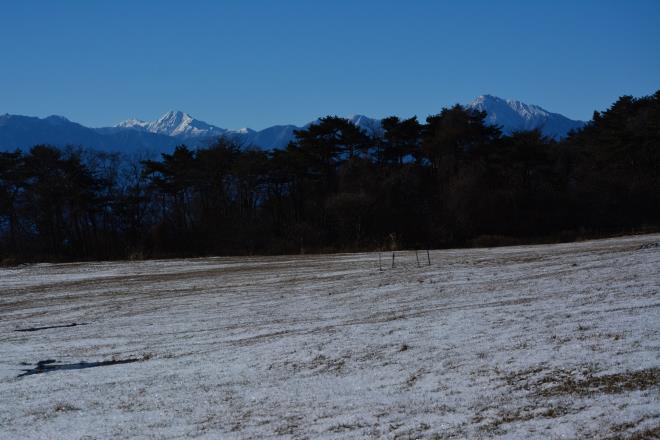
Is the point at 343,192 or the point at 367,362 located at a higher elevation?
the point at 343,192

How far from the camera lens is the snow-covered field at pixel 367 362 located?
9.13 m

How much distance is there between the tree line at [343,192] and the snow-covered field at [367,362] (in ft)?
137

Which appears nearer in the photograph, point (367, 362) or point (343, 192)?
point (367, 362)

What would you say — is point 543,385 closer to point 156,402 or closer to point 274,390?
point 274,390

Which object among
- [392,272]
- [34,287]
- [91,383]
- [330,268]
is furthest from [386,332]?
[34,287]

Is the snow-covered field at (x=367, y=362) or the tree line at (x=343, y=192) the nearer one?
the snow-covered field at (x=367, y=362)

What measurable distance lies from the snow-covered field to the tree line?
137 ft

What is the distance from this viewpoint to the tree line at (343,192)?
69125mm

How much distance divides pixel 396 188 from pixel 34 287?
44.6 metres

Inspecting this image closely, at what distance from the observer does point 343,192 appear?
70.8m

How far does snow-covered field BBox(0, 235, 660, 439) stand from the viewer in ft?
30.0

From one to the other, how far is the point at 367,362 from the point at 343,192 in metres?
58.3

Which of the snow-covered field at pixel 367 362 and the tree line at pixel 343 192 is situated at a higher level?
the tree line at pixel 343 192

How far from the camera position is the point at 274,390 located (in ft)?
38.7
